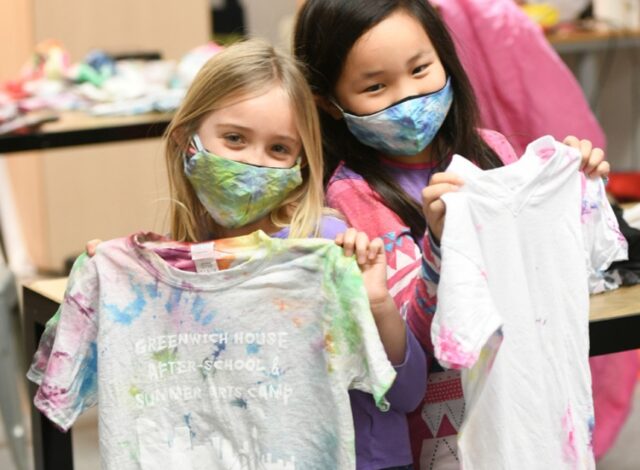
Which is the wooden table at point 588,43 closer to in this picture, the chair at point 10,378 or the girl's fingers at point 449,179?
the chair at point 10,378

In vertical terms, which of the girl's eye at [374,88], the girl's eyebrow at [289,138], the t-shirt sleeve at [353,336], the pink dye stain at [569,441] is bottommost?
the pink dye stain at [569,441]

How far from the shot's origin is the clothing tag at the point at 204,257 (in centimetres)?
166

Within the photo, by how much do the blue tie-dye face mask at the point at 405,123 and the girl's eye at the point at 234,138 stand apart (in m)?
0.21

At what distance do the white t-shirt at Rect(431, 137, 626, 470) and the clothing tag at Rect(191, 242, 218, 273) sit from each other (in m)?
0.34

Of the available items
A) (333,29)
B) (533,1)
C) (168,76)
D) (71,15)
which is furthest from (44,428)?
(533,1)

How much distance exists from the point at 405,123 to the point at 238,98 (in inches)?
10.5

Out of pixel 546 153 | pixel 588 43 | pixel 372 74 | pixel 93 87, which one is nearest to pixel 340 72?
pixel 372 74

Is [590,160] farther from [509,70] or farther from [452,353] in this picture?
[509,70]

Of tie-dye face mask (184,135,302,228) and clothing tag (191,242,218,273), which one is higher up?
tie-dye face mask (184,135,302,228)

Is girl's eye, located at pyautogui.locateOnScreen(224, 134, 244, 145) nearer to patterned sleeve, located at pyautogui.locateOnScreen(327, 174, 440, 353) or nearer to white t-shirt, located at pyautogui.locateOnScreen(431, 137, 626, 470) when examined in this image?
patterned sleeve, located at pyautogui.locateOnScreen(327, 174, 440, 353)

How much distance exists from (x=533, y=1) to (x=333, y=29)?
345cm

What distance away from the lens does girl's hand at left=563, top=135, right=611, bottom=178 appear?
1755mm

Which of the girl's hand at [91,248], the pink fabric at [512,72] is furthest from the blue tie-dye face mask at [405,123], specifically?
the pink fabric at [512,72]

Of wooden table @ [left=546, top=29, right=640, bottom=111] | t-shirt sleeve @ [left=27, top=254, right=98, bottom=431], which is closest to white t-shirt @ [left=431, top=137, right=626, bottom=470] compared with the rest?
t-shirt sleeve @ [left=27, top=254, right=98, bottom=431]
